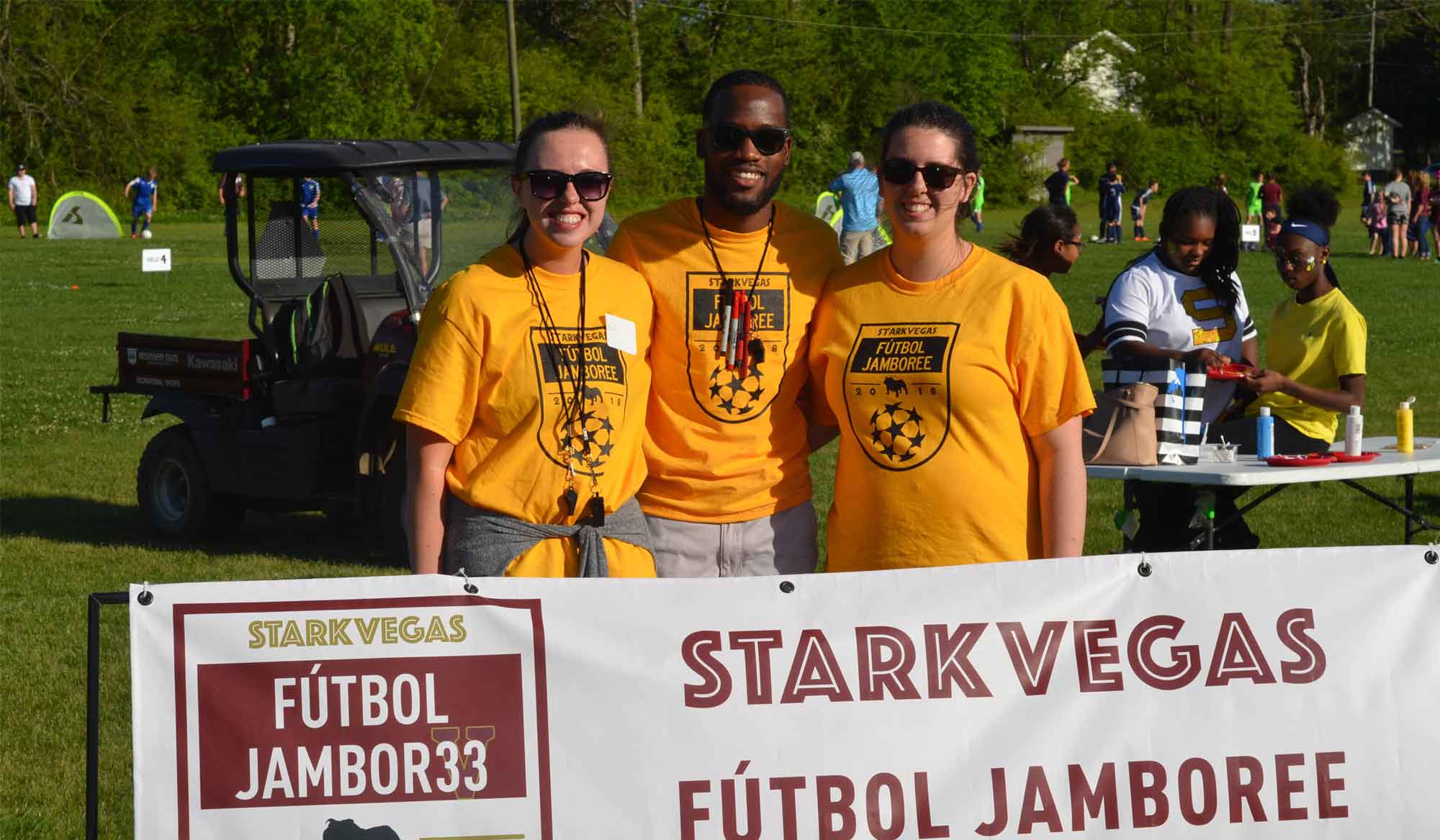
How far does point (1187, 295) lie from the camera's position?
23.6ft

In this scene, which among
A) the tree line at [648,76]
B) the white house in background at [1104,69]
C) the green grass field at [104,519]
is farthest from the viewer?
the white house in background at [1104,69]

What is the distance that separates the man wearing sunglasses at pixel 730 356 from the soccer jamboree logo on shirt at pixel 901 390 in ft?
0.72

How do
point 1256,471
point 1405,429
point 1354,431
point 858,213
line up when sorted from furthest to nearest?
point 858,213, point 1405,429, point 1354,431, point 1256,471

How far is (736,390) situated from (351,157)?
5.92 m

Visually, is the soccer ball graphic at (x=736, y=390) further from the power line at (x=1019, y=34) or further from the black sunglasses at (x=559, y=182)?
the power line at (x=1019, y=34)

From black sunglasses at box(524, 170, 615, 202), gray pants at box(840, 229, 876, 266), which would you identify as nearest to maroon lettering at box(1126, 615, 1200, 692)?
black sunglasses at box(524, 170, 615, 202)

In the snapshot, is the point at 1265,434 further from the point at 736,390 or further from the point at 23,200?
the point at 23,200

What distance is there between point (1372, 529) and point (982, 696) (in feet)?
22.4

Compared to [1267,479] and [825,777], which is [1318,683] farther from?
[1267,479]

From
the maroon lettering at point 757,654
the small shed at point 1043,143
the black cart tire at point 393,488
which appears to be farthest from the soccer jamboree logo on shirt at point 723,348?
the small shed at point 1043,143

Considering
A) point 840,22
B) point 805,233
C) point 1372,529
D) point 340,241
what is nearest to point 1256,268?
point 1372,529

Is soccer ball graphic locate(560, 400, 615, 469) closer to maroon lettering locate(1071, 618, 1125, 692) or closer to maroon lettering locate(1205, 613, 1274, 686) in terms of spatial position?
maroon lettering locate(1071, 618, 1125, 692)

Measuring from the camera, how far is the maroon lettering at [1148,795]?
3898 mm

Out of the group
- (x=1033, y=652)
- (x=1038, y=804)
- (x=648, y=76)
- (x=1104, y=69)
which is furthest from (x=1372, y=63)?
(x=1038, y=804)
